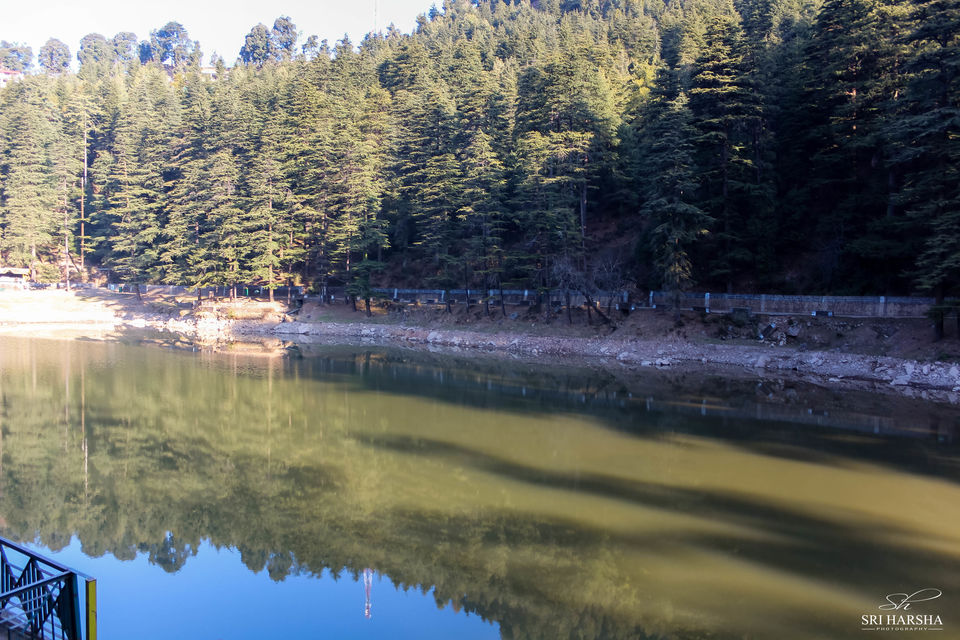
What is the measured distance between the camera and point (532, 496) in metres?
14.6

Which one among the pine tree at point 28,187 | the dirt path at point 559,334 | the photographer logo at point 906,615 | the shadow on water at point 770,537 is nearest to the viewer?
the photographer logo at point 906,615

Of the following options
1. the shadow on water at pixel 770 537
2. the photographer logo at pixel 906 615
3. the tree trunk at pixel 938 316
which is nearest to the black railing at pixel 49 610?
the shadow on water at pixel 770 537

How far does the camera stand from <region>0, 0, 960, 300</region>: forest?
33.9 meters

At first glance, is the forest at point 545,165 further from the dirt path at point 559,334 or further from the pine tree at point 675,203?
the dirt path at point 559,334

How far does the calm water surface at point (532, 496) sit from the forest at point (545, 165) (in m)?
12.4

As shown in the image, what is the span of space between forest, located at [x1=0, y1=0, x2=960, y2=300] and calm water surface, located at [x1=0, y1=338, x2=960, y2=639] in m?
12.4

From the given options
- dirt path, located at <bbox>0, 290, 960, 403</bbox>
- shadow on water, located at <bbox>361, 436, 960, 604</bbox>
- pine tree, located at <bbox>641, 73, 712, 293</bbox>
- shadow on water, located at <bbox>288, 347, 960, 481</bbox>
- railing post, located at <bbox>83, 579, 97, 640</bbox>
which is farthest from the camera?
pine tree, located at <bbox>641, 73, 712, 293</bbox>

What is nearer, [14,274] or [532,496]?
[532,496]

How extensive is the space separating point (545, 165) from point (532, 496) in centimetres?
3117

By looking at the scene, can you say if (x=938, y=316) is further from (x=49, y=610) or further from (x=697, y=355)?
(x=49, y=610)

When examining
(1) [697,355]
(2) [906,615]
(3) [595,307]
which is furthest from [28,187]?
(2) [906,615]

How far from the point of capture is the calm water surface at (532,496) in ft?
33.1

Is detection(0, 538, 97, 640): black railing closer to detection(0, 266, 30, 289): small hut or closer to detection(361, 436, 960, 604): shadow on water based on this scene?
detection(361, 436, 960, 604): shadow on water

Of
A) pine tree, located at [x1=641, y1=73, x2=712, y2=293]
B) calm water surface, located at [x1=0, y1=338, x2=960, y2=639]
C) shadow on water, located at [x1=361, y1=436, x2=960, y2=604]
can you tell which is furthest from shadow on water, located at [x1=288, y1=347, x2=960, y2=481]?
pine tree, located at [x1=641, y1=73, x2=712, y2=293]
